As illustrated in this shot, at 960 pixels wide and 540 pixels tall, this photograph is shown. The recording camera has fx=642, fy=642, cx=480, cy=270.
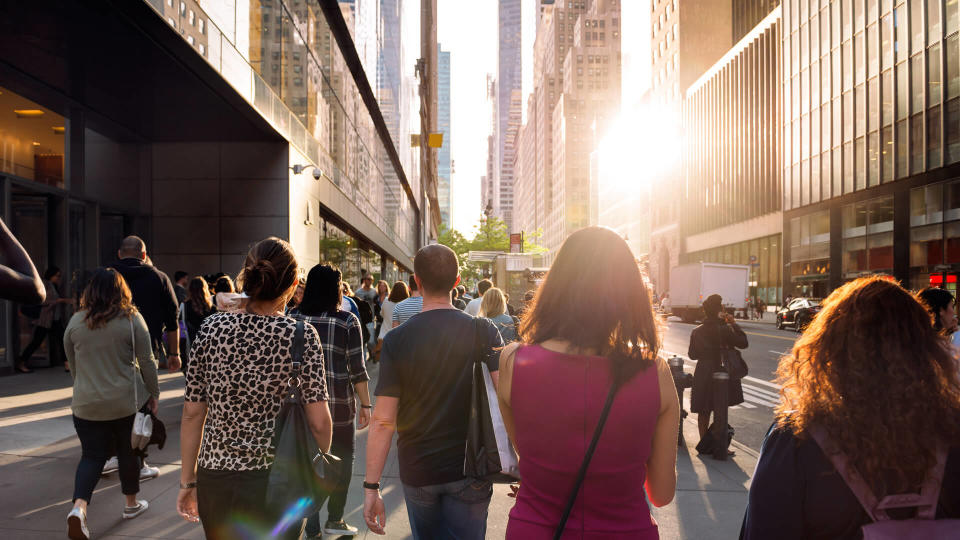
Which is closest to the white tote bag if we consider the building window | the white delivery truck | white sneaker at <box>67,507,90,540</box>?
white sneaker at <box>67,507,90,540</box>

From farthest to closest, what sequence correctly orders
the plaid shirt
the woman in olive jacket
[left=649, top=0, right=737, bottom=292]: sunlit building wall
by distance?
[left=649, top=0, right=737, bottom=292]: sunlit building wall → the woman in olive jacket → the plaid shirt

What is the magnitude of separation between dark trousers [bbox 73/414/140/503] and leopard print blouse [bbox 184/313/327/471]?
7.85 ft

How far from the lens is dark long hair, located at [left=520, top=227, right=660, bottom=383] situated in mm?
2113

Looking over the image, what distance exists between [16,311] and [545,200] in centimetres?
14535

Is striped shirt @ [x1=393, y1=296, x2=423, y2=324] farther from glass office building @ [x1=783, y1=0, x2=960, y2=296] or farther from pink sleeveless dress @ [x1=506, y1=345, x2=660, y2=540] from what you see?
glass office building @ [x1=783, y1=0, x2=960, y2=296]

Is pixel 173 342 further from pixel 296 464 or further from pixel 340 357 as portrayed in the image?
pixel 296 464

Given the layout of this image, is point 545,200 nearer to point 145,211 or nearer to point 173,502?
point 145,211

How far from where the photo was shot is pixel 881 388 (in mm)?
1757

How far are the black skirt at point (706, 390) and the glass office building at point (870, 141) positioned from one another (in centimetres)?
3088

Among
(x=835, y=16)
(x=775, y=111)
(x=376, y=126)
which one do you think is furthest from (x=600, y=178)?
(x=376, y=126)

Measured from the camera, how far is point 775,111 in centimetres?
5244

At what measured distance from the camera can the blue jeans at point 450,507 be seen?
3.10m

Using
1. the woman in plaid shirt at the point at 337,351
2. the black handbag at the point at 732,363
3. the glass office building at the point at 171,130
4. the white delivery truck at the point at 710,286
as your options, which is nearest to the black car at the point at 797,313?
the white delivery truck at the point at 710,286

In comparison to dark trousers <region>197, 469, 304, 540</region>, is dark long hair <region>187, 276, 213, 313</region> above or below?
above
